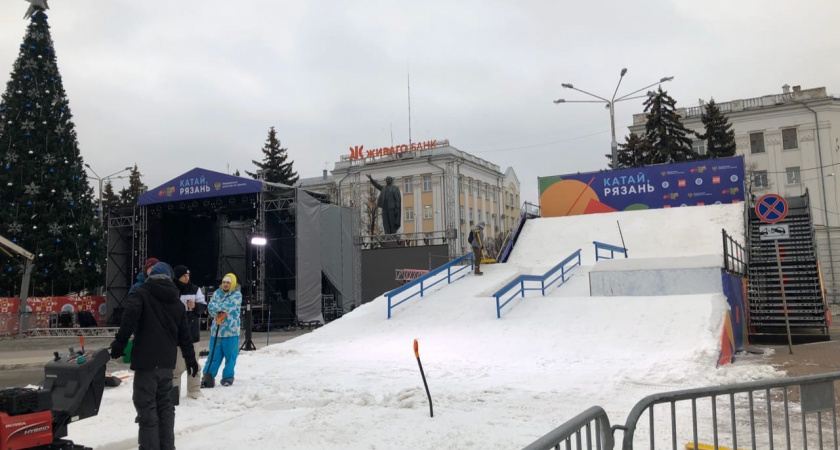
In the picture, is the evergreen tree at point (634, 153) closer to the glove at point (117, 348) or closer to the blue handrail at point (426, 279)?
the blue handrail at point (426, 279)

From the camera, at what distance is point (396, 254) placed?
3219 centimetres

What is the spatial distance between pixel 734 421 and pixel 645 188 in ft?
85.9

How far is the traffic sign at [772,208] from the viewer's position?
45.7 feet

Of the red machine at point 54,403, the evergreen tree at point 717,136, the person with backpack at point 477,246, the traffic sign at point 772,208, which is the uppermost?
the evergreen tree at point 717,136

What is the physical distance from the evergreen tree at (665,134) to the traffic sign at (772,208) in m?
31.6

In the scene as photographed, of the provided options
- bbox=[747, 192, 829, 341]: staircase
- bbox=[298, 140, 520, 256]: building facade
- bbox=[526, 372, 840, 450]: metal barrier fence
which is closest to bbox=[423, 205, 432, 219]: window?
bbox=[298, 140, 520, 256]: building facade

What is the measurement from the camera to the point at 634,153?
153 feet

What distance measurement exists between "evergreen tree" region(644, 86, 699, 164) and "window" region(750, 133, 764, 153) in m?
14.5

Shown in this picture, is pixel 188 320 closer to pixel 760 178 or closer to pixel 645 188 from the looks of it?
pixel 645 188

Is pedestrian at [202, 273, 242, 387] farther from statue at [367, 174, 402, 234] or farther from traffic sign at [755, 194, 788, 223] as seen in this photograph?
statue at [367, 174, 402, 234]

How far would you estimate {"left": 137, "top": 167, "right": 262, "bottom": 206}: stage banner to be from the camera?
26.7 m

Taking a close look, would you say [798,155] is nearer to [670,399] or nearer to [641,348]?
[641,348]

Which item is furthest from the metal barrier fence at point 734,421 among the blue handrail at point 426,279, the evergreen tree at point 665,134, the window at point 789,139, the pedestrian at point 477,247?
the window at point 789,139

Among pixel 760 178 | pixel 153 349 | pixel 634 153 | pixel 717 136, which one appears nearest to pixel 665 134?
pixel 634 153
